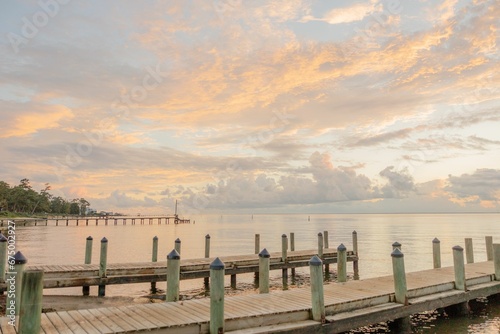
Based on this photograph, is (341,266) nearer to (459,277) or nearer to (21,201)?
(459,277)

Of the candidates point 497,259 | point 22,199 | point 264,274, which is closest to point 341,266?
point 264,274

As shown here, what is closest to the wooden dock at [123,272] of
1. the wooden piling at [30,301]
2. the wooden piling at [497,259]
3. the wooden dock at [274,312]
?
the wooden dock at [274,312]

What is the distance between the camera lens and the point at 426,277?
13.4m

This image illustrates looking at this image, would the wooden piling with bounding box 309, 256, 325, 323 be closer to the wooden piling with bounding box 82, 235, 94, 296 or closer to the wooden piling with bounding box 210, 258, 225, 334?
the wooden piling with bounding box 210, 258, 225, 334

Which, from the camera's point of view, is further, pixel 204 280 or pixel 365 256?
pixel 365 256

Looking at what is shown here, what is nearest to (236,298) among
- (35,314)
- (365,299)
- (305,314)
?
(305,314)

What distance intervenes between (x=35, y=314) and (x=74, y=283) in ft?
28.6

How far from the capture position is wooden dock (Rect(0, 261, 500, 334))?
24.3ft

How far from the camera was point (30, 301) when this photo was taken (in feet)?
20.5

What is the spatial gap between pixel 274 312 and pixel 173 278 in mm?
3441

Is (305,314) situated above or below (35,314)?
below

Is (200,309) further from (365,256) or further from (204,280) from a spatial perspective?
(365,256)

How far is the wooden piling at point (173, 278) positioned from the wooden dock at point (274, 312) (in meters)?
0.82

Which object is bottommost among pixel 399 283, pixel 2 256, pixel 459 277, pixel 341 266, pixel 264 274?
pixel 459 277
